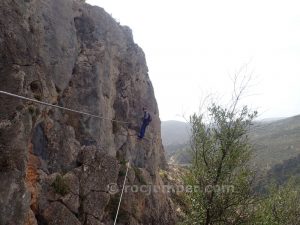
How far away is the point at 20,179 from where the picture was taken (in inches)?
632

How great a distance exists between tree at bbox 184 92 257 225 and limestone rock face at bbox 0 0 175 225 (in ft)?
19.1

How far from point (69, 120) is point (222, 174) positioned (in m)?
10.4

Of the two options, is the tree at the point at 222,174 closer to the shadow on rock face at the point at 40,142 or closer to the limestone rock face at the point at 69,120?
the limestone rock face at the point at 69,120

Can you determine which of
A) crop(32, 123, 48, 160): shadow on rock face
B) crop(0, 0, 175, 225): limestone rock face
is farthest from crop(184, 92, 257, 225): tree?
crop(32, 123, 48, 160): shadow on rock face

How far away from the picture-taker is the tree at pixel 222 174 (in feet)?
71.7

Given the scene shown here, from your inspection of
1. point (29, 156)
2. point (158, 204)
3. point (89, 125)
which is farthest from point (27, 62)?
point (158, 204)

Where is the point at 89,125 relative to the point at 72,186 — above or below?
above

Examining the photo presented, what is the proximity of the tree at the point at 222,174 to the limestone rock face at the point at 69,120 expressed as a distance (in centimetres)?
583

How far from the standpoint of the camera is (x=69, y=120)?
2203cm

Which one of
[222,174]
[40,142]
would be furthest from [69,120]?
[222,174]

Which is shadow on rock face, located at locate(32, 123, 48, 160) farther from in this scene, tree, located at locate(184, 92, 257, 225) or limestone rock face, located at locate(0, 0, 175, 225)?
tree, located at locate(184, 92, 257, 225)

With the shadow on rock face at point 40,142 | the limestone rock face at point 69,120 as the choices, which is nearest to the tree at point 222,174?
the limestone rock face at point 69,120

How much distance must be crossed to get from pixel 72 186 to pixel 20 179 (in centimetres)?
500

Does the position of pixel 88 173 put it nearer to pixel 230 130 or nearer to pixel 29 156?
pixel 29 156
